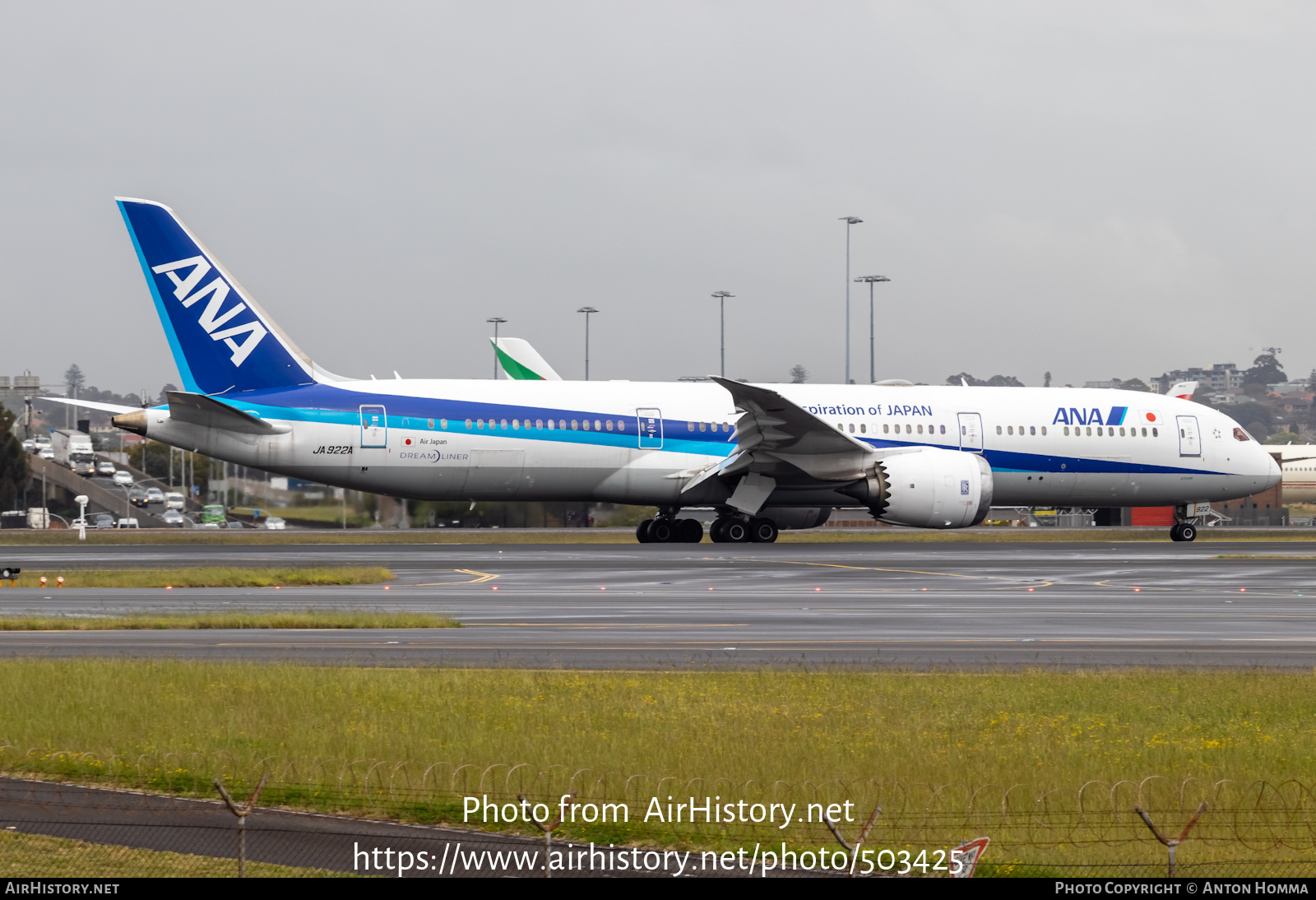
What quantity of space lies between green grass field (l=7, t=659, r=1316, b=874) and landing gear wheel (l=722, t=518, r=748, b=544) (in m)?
24.7

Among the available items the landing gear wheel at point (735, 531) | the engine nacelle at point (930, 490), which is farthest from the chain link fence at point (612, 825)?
the landing gear wheel at point (735, 531)

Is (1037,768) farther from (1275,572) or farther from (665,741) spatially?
(1275,572)

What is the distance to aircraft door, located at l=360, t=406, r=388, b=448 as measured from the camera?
37.4 metres

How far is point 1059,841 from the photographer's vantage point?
8.44 metres

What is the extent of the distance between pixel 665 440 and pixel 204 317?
12.8 metres

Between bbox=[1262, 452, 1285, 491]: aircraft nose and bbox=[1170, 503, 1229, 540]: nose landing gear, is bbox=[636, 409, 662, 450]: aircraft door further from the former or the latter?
bbox=[1262, 452, 1285, 491]: aircraft nose

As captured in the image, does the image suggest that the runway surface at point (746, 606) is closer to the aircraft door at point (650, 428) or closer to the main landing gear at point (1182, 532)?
the aircraft door at point (650, 428)

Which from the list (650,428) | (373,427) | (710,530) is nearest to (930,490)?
(710,530)

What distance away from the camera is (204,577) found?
2855 centimetres

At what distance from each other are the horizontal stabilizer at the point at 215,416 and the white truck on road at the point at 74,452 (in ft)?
305

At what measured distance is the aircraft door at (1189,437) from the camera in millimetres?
43219

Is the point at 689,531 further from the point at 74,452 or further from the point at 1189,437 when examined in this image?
the point at 74,452
